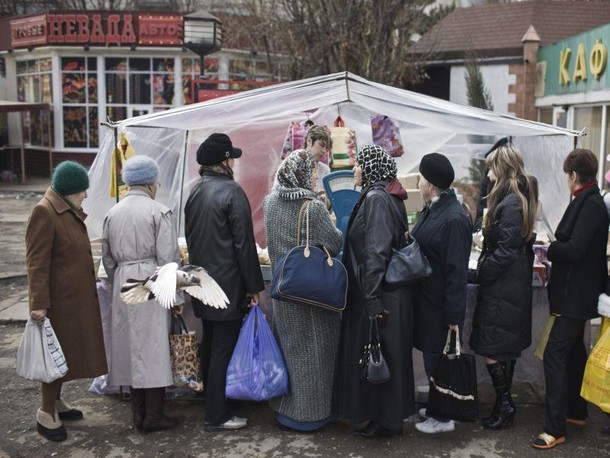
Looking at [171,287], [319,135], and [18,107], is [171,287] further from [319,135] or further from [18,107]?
[18,107]

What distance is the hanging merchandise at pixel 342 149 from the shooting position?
606 cm

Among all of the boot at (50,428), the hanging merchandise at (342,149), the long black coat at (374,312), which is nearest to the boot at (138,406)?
the boot at (50,428)

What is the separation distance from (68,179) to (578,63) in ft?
27.1

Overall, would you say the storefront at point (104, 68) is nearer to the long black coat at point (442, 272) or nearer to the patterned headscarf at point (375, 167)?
the patterned headscarf at point (375, 167)

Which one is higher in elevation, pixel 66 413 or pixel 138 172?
pixel 138 172

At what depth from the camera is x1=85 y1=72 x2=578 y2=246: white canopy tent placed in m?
5.20

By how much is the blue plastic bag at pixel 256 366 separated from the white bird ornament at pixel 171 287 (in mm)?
312

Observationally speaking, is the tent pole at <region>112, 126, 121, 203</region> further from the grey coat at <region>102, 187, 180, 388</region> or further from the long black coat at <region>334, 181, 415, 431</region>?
the long black coat at <region>334, 181, 415, 431</region>

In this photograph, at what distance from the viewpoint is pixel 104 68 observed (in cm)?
2094

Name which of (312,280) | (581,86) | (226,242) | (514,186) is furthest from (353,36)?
(312,280)

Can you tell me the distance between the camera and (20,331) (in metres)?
6.55

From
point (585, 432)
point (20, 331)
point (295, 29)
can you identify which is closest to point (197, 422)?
point (585, 432)

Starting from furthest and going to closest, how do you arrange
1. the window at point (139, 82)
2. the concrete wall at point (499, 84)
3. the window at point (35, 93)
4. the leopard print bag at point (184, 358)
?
1. the window at point (35, 93)
2. the window at point (139, 82)
3. the concrete wall at point (499, 84)
4. the leopard print bag at point (184, 358)

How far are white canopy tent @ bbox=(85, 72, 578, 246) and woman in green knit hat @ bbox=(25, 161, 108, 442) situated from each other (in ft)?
4.44
